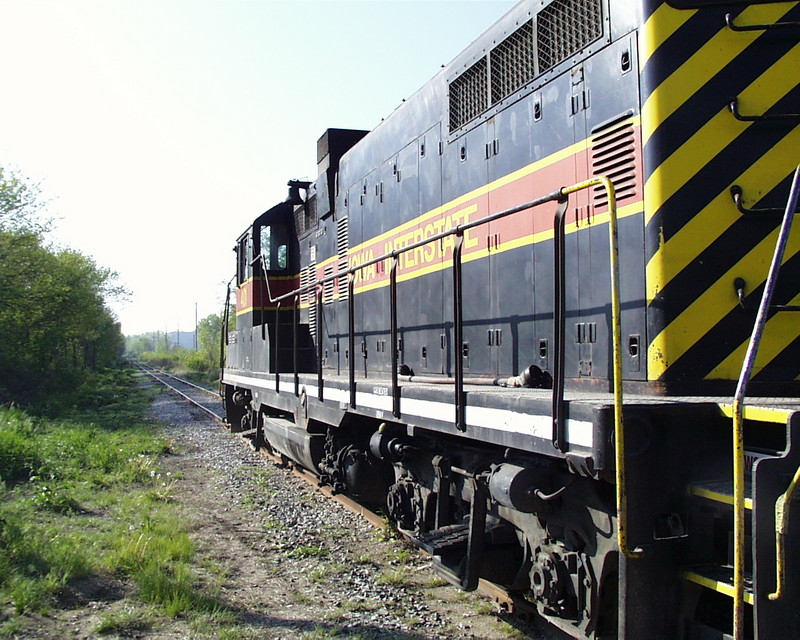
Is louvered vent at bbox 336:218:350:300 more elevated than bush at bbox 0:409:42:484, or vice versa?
louvered vent at bbox 336:218:350:300

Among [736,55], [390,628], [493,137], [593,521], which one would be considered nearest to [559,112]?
[493,137]

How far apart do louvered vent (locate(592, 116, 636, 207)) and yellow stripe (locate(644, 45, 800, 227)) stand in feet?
0.71

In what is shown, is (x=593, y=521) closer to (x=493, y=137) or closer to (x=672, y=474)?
(x=672, y=474)

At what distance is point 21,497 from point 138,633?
14.8ft

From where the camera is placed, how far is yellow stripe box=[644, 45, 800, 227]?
3.22m

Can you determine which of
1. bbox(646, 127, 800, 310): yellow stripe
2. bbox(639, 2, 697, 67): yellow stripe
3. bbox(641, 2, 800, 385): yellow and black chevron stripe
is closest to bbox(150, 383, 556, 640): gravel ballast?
bbox(641, 2, 800, 385): yellow and black chevron stripe

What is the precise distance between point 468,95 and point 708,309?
2.61 meters

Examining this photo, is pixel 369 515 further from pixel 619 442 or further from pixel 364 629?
pixel 619 442

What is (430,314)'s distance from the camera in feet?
18.0

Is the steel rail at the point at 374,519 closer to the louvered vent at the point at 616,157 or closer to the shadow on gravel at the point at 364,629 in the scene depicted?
the shadow on gravel at the point at 364,629

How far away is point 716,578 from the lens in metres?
2.54

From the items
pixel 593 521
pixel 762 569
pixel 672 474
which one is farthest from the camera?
pixel 593 521

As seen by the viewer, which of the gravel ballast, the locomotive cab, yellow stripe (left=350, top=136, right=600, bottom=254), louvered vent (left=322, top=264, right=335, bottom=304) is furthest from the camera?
the locomotive cab

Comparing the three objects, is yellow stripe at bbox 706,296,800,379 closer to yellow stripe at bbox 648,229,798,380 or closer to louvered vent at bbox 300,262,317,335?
yellow stripe at bbox 648,229,798,380
